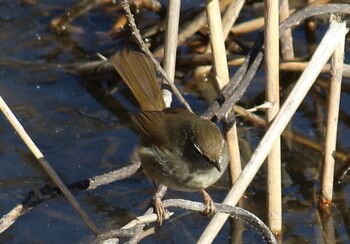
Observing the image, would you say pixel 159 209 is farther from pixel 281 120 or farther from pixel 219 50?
pixel 219 50

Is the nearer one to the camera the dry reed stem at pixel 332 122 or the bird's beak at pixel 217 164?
the bird's beak at pixel 217 164

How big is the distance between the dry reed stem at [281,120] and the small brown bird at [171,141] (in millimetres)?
105

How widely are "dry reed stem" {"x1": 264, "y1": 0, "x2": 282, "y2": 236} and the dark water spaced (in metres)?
0.42

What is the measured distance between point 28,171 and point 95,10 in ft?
6.70

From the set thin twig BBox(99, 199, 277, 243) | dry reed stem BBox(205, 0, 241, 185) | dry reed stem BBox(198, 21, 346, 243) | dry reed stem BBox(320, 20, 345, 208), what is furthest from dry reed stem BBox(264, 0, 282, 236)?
thin twig BBox(99, 199, 277, 243)

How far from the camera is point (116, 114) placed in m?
6.46

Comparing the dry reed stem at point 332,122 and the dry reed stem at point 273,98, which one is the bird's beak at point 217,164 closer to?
the dry reed stem at point 273,98

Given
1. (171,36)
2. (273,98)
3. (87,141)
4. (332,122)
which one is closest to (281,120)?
(273,98)

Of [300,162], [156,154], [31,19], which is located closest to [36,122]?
[31,19]

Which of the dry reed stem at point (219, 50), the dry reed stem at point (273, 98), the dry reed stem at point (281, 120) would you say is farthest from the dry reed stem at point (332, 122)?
the dry reed stem at point (219, 50)

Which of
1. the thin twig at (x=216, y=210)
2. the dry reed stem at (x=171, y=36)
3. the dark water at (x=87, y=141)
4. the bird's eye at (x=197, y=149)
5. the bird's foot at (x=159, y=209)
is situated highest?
the dry reed stem at (x=171, y=36)

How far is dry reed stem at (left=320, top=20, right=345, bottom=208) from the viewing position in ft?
16.1

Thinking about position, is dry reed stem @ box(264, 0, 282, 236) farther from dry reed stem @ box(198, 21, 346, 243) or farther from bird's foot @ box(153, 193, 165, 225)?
bird's foot @ box(153, 193, 165, 225)

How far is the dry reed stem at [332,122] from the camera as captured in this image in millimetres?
4922
